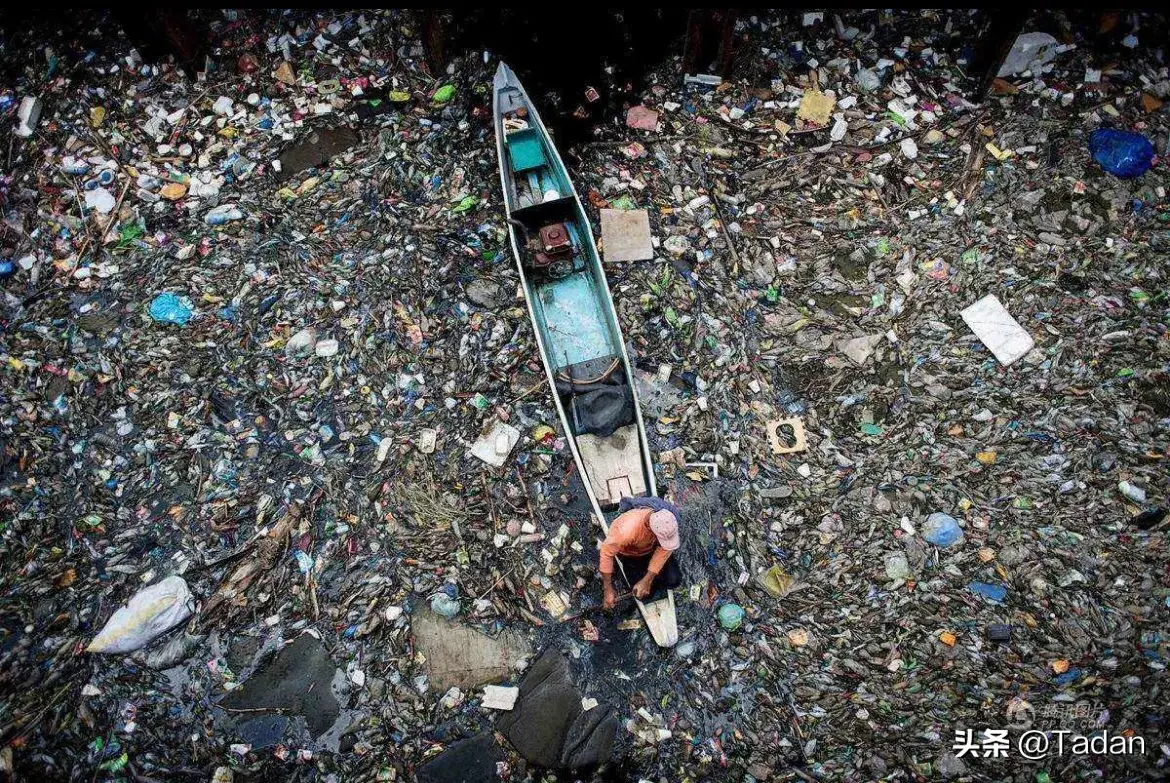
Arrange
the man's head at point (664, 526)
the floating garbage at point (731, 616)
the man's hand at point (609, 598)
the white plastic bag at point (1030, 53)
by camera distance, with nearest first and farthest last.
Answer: the man's head at point (664, 526)
the man's hand at point (609, 598)
the floating garbage at point (731, 616)
the white plastic bag at point (1030, 53)

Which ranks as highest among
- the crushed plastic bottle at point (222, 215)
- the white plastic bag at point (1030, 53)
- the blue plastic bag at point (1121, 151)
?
the crushed plastic bottle at point (222, 215)

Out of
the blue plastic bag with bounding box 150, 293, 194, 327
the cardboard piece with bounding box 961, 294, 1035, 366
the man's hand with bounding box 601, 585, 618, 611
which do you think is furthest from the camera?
the blue plastic bag with bounding box 150, 293, 194, 327

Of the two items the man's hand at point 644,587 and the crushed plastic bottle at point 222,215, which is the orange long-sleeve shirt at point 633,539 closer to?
the man's hand at point 644,587

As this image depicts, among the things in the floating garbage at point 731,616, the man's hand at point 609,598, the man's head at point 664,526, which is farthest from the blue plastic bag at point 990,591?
the man's hand at point 609,598

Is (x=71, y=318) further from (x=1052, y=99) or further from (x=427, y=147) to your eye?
(x=1052, y=99)

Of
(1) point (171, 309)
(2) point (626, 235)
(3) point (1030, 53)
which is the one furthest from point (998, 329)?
(1) point (171, 309)

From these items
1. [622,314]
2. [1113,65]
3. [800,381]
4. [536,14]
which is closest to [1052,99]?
[1113,65]

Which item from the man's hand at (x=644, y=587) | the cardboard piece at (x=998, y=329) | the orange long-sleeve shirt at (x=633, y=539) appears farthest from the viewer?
the cardboard piece at (x=998, y=329)

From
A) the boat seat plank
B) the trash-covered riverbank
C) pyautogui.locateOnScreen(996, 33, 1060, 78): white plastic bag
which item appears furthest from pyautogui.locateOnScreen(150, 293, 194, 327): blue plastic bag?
pyautogui.locateOnScreen(996, 33, 1060, 78): white plastic bag

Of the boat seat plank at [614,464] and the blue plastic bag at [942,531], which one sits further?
the boat seat plank at [614,464]

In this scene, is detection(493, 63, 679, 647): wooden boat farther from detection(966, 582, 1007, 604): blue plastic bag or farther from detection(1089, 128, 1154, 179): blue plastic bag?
detection(1089, 128, 1154, 179): blue plastic bag
